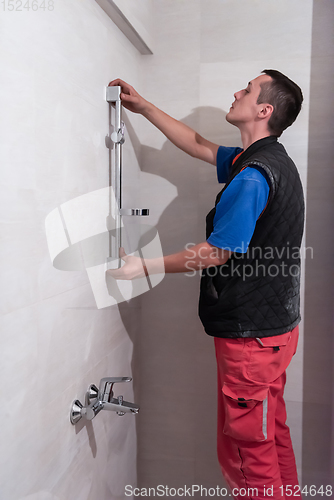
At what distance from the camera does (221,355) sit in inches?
45.1

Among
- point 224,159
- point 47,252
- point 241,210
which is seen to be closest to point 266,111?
point 224,159

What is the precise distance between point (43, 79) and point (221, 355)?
86 centimetres

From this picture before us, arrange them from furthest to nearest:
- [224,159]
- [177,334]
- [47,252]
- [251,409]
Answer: [177,334] → [224,159] → [251,409] → [47,252]

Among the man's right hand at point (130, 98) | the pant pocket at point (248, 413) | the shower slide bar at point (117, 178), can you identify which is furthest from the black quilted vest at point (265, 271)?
the man's right hand at point (130, 98)

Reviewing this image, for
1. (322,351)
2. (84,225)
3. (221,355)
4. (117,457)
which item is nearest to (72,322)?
(84,225)

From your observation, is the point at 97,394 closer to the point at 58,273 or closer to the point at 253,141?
the point at 58,273

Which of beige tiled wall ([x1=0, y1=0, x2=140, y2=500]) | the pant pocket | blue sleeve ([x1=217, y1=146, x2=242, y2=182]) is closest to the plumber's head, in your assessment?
blue sleeve ([x1=217, y1=146, x2=242, y2=182])

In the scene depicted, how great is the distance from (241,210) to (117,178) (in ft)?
1.28

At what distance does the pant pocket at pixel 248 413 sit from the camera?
1087mm

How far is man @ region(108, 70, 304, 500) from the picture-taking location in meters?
1.07

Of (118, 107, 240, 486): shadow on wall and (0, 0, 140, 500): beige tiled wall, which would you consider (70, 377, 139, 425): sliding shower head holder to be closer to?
(0, 0, 140, 500): beige tiled wall

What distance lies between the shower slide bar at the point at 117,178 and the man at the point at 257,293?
0.06 metres

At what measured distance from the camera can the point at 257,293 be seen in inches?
44.0

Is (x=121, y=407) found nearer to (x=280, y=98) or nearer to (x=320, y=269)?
(x=320, y=269)
